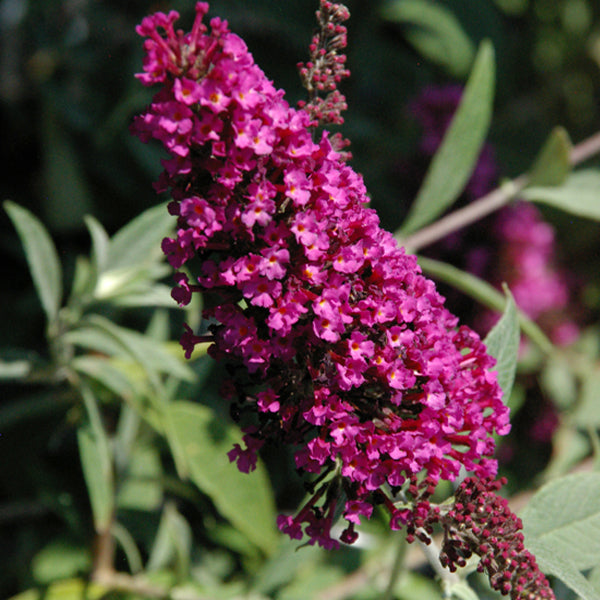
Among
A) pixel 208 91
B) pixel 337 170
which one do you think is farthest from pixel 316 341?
pixel 208 91

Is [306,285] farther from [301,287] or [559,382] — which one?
[559,382]

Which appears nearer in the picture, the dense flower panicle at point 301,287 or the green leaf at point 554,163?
the dense flower panicle at point 301,287

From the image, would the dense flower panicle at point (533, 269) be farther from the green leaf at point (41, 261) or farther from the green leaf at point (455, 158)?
the green leaf at point (41, 261)

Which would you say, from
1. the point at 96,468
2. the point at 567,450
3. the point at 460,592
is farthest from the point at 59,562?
the point at 567,450

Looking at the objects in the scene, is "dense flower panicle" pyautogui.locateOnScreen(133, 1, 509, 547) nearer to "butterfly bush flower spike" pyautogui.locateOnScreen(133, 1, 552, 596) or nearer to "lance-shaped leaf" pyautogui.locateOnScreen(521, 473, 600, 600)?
"butterfly bush flower spike" pyautogui.locateOnScreen(133, 1, 552, 596)

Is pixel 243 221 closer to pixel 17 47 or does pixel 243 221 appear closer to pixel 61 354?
pixel 61 354

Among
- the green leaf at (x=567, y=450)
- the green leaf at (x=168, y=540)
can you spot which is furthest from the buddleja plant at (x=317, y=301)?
the green leaf at (x=567, y=450)
